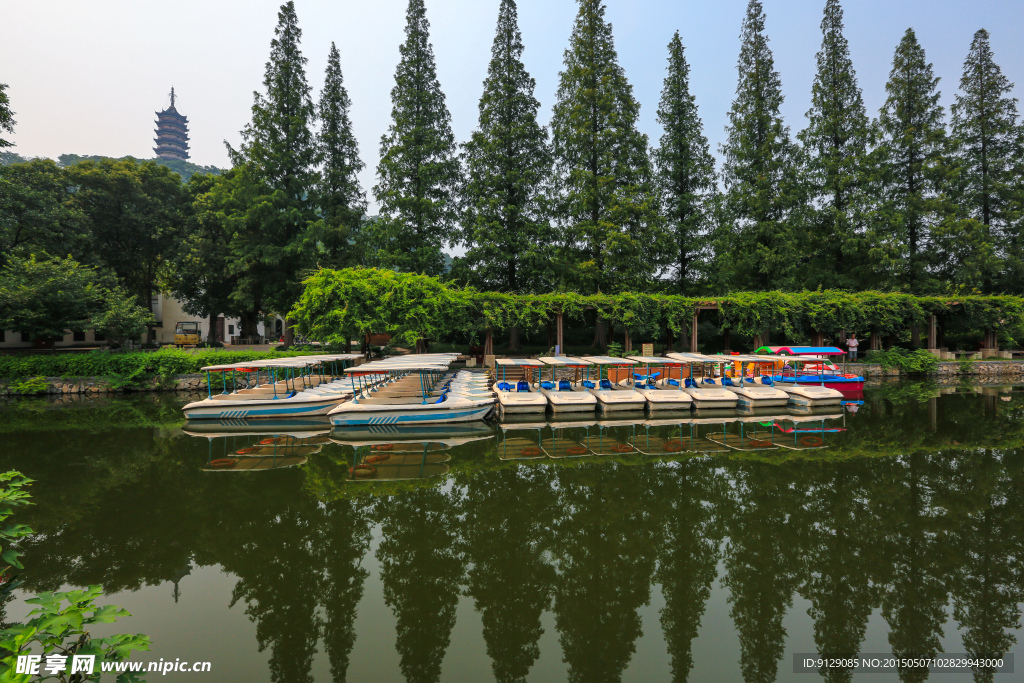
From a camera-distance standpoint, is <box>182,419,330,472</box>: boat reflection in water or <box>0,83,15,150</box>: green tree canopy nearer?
<box>182,419,330,472</box>: boat reflection in water

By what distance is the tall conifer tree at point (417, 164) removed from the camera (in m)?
34.1

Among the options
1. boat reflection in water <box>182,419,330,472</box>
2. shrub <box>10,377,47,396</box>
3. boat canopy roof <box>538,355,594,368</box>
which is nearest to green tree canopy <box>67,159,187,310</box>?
shrub <box>10,377,47,396</box>

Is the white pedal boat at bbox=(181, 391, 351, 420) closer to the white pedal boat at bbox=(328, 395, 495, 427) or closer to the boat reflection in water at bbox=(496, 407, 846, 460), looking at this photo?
the white pedal boat at bbox=(328, 395, 495, 427)

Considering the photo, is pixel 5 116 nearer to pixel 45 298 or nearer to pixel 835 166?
pixel 45 298

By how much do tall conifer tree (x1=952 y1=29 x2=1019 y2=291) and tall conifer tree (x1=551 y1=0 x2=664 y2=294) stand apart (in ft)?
89.6

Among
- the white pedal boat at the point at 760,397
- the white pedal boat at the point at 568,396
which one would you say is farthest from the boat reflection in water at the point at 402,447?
the white pedal boat at the point at 760,397

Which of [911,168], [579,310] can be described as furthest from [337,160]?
[911,168]

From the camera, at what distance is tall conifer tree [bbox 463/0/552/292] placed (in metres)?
34.2

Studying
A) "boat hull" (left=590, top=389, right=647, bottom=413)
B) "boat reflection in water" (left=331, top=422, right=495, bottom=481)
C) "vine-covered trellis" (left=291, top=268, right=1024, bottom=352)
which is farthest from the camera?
"vine-covered trellis" (left=291, top=268, right=1024, bottom=352)

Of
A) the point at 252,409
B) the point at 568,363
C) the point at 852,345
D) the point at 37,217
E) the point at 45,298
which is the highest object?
the point at 37,217

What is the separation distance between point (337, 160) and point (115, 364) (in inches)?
854

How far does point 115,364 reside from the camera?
2444cm

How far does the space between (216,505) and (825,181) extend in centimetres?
4873

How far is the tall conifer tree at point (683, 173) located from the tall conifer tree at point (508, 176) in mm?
11739
